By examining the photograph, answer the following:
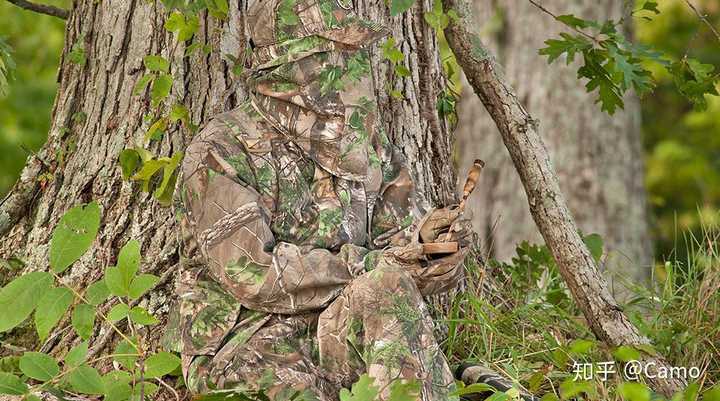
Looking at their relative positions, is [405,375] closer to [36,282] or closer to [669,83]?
[36,282]

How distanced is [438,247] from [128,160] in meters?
1.38

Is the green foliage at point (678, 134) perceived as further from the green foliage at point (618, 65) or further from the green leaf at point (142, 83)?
the green leaf at point (142, 83)

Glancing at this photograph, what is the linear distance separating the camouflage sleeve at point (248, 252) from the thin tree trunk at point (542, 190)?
1018 mm

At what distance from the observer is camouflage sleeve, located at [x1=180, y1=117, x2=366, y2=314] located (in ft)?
10.5

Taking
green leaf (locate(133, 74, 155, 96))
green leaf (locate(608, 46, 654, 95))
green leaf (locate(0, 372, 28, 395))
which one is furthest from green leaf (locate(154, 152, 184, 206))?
green leaf (locate(608, 46, 654, 95))

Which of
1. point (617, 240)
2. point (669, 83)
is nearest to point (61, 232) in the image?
point (617, 240)

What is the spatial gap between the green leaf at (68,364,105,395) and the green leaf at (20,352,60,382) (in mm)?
76

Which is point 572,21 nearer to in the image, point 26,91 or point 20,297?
point 20,297

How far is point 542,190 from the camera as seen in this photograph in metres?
4.09

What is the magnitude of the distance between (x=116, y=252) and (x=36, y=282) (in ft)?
3.67

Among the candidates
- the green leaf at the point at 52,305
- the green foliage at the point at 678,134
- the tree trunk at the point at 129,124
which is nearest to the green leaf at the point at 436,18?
the tree trunk at the point at 129,124

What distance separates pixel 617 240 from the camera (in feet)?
26.2

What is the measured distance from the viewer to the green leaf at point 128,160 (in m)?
4.00

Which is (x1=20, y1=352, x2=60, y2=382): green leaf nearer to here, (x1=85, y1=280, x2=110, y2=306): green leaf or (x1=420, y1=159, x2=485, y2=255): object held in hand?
(x1=85, y1=280, x2=110, y2=306): green leaf
